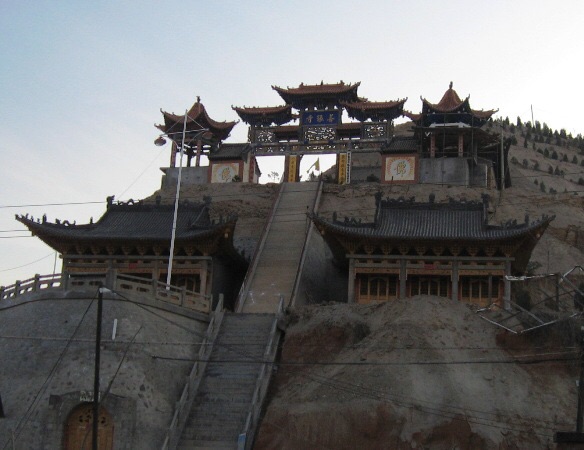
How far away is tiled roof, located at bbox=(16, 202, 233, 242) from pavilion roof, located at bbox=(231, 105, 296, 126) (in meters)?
20.4

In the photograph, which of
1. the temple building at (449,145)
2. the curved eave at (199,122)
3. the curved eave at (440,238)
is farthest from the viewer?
the curved eave at (199,122)

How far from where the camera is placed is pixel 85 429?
27.5 meters

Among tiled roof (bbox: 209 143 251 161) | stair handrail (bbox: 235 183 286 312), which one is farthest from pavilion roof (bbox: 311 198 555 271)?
tiled roof (bbox: 209 143 251 161)

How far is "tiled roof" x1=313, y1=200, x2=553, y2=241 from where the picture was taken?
3644 centimetres

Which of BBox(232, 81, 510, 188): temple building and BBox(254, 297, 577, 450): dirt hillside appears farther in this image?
BBox(232, 81, 510, 188): temple building

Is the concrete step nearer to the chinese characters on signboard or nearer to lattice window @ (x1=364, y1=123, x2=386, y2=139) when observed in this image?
the chinese characters on signboard

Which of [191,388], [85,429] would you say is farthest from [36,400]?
[191,388]

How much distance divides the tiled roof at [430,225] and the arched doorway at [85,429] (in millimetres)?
13166

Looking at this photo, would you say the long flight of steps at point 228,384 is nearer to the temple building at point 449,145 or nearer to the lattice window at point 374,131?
the temple building at point 449,145

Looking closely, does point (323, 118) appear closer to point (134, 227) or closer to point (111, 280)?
point (134, 227)

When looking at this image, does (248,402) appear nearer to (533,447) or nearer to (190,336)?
(190,336)

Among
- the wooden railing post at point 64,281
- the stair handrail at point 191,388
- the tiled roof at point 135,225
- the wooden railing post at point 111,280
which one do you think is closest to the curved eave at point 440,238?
the tiled roof at point 135,225

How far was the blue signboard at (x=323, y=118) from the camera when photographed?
61.2 m

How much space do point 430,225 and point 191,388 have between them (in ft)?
46.1
